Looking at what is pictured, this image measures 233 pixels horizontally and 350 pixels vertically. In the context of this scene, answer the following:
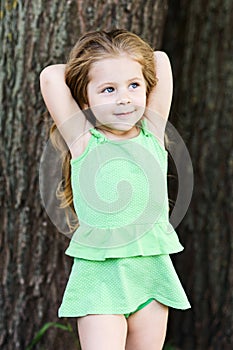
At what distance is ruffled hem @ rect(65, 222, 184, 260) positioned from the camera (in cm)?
307

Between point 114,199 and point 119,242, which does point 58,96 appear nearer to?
point 114,199

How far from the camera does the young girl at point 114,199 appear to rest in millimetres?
3078

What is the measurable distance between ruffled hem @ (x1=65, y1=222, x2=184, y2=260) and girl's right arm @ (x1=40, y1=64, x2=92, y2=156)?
1.10ft

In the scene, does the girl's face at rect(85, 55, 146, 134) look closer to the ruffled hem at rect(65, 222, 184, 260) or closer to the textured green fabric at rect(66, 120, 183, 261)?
the textured green fabric at rect(66, 120, 183, 261)

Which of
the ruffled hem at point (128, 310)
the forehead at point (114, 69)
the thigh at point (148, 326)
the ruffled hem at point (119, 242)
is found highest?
the forehead at point (114, 69)

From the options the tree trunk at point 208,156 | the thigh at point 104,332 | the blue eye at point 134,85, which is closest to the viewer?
the thigh at point 104,332

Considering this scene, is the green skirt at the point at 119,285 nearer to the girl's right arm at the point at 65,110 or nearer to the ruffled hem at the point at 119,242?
the ruffled hem at the point at 119,242

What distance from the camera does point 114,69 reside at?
3.11 metres

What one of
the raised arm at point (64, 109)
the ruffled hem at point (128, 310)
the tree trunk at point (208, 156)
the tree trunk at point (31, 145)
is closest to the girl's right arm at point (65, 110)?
the raised arm at point (64, 109)

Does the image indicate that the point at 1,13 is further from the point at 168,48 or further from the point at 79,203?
the point at 79,203

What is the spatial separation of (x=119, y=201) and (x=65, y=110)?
16.7 inches

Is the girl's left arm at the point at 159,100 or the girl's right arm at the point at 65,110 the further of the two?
the girl's left arm at the point at 159,100

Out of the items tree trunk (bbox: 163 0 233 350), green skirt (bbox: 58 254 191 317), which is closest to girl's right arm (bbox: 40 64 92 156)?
green skirt (bbox: 58 254 191 317)

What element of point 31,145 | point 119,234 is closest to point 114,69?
point 119,234
